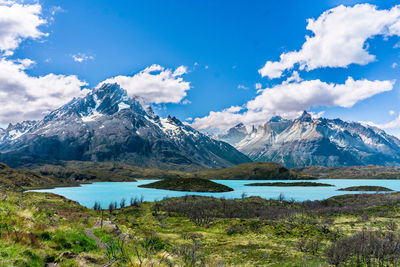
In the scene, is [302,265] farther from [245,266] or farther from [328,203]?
[328,203]

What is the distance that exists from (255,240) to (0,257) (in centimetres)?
3370

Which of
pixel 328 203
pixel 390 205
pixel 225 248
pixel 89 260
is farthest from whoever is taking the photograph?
pixel 328 203

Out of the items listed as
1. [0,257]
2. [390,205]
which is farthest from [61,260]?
[390,205]

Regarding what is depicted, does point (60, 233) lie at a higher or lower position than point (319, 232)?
higher

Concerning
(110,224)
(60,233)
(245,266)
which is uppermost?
(60,233)

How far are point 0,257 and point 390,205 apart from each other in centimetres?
8533

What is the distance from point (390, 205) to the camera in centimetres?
6962

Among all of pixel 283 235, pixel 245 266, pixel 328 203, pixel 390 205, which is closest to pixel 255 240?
pixel 283 235

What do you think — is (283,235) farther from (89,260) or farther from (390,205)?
(390,205)

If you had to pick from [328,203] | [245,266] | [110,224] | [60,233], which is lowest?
[328,203]

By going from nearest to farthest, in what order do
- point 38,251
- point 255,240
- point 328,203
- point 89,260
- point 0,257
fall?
point 0,257 < point 38,251 < point 89,260 < point 255,240 < point 328,203

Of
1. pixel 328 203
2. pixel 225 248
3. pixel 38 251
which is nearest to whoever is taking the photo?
pixel 38 251

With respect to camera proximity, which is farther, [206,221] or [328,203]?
[328,203]

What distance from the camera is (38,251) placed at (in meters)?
10.5
